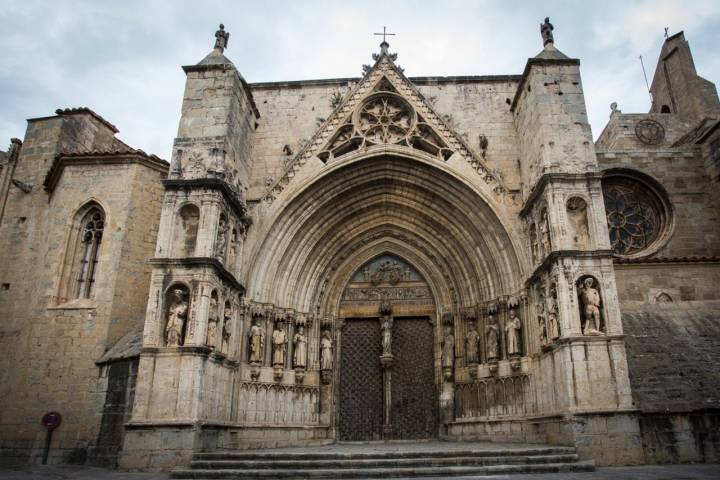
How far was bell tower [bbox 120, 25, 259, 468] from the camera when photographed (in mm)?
9344

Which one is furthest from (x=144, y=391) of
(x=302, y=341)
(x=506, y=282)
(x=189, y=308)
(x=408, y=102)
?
(x=408, y=102)

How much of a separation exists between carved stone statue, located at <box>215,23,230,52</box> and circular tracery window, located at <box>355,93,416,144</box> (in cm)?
364

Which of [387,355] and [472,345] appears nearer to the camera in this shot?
[472,345]

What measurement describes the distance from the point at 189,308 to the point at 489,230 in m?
6.84

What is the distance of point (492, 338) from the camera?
12.0m

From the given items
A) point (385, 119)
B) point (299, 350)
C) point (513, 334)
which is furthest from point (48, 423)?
point (385, 119)

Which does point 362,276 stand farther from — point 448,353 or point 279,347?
point 279,347

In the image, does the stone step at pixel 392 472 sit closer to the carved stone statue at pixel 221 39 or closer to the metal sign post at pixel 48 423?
the metal sign post at pixel 48 423

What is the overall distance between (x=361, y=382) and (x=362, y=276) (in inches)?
108

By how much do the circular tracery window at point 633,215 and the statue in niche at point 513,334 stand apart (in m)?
4.95

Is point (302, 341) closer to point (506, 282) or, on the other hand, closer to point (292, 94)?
point (506, 282)

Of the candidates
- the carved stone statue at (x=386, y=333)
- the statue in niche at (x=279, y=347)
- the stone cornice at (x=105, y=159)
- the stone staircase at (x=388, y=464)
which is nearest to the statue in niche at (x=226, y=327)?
the statue in niche at (x=279, y=347)

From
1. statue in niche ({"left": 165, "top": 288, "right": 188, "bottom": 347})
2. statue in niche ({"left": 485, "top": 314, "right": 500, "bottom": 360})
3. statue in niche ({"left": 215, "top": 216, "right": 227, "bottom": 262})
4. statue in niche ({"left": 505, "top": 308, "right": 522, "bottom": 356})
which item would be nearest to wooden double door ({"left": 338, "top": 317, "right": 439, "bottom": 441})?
statue in niche ({"left": 485, "top": 314, "right": 500, "bottom": 360})

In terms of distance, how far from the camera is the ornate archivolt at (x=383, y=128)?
42.4 feet
